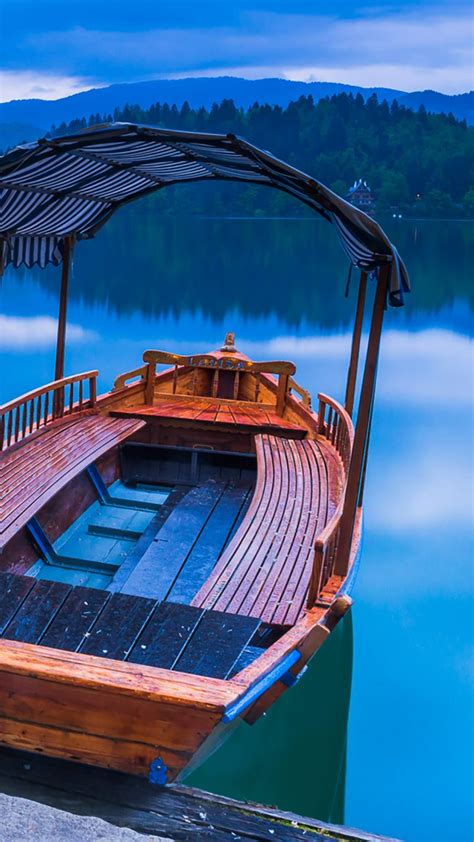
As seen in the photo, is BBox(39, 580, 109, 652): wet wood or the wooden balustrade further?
the wooden balustrade

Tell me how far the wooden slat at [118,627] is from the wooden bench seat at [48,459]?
130cm

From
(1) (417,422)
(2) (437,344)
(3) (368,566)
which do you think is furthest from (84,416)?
(2) (437,344)

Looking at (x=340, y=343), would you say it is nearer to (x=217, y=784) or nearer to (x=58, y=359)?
(x=58, y=359)

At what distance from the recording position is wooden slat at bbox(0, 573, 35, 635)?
4140 millimetres

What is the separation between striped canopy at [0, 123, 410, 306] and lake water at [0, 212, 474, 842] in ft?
10.7

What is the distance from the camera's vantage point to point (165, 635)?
4.01m

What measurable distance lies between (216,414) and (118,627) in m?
4.69

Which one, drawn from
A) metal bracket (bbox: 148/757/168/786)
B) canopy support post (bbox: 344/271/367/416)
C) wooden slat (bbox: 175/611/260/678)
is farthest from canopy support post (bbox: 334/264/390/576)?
canopy support post (bbox: 344/271/367/416)

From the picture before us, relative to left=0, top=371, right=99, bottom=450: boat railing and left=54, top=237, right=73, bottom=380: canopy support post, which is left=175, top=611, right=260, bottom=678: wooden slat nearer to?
left=0, top=371, right=99, bottom=450: boat railing

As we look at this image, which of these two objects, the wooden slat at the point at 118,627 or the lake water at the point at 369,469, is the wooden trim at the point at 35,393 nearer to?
the wooden slat at the point at 118,627

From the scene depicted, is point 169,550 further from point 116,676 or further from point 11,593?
point 116,676

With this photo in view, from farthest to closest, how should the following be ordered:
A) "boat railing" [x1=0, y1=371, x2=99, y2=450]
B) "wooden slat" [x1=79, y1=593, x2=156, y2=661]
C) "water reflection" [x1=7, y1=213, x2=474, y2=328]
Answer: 1. "water reflection" [x1=7, y1=213, x2=474, y2=328]
2. "boat railing" [x1=0, y1=371, x2=99, y2=450]
3. "wooden slat" [x1=79, y1=593, x2=156, y2=661]

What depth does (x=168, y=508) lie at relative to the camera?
7.24 meters

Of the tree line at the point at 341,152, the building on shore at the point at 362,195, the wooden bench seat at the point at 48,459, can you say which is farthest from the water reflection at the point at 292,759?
the building on shore at the point at 362,195
